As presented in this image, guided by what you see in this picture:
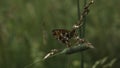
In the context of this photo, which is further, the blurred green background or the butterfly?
the blurred green background

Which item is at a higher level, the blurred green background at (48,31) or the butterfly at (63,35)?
the blurred green background at (48,31)

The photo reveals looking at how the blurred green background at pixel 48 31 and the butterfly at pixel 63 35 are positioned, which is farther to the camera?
the blurred green background at pixel 48 31

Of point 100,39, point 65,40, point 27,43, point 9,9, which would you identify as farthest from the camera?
point 9,9

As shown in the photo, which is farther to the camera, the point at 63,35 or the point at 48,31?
the point at 48,31

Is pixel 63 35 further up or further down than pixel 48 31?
further down

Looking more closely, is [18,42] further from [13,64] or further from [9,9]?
[9,9]

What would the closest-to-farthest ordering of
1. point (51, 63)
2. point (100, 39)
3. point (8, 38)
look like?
1. point (51, 63)
2. point (8, 38)
3. point (100, 39)

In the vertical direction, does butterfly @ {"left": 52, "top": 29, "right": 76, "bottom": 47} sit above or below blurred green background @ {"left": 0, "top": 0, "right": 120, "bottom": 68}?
below

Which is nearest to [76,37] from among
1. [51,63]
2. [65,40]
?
[65,40]
